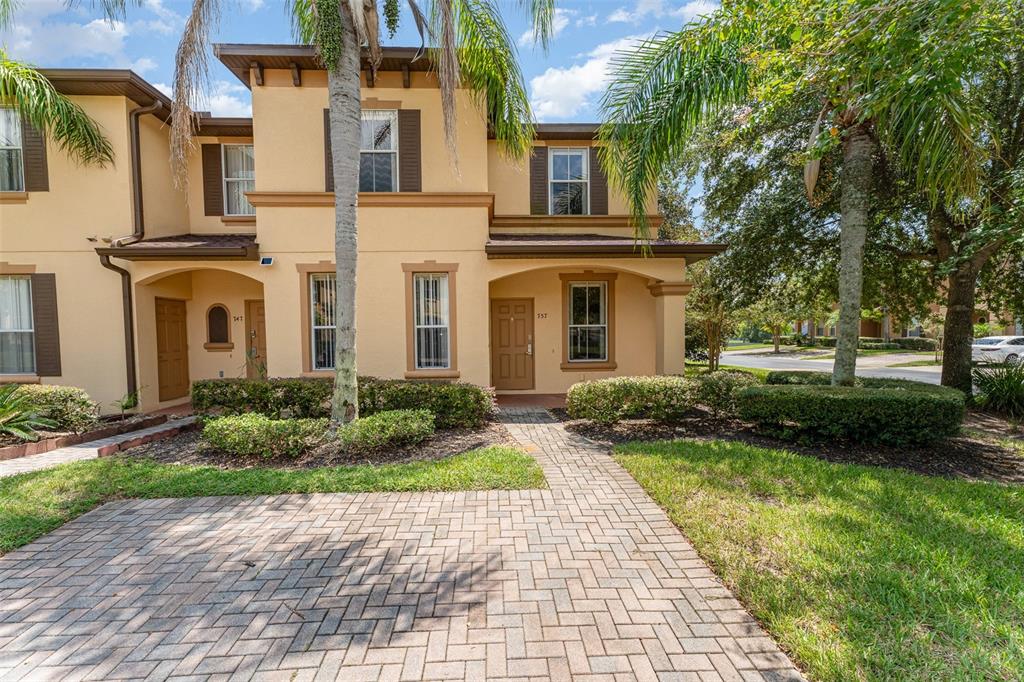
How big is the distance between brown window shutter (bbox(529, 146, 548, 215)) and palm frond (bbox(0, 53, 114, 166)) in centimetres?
888

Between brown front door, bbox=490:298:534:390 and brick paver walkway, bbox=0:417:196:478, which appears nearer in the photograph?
brick paver walkway, bbox=0:417:196:478

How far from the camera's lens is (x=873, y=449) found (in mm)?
6320

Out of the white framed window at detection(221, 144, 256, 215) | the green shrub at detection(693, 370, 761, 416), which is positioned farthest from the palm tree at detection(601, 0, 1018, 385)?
the white framed window at detection(221, 144, 256, 215)

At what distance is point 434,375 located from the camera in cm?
909

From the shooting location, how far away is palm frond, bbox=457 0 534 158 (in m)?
7.07

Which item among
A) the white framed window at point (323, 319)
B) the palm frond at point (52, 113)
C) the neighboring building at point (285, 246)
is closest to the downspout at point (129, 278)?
the neighboring building at point (285, 246)

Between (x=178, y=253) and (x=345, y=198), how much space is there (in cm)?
454

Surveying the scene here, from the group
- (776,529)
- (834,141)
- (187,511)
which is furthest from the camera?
(834,141)

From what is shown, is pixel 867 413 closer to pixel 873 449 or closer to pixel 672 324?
pixel 873 449

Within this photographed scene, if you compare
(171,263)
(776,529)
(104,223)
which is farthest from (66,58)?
(776,529)

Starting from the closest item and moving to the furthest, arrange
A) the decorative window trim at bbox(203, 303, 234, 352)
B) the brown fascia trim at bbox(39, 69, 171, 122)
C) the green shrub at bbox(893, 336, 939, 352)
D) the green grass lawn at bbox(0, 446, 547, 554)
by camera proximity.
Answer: the green grass lawn at bbox(0, 446, 547, 554), the brown fascia trim at bbox(39, 69, 171, 122), the decorative window trim at bbox(203, 303, 234, 352), the green shrub at bbox(893, 336, 939, 352)

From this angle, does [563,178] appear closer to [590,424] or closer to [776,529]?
[590,424]

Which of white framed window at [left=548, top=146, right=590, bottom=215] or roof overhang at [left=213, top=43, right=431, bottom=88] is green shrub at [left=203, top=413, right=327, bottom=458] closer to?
roof overhang at [left=213, top=43, right=431, bottom=88]

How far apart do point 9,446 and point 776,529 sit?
10.1 meters
